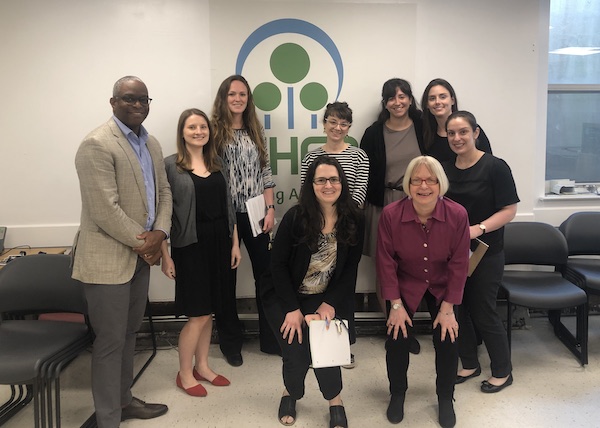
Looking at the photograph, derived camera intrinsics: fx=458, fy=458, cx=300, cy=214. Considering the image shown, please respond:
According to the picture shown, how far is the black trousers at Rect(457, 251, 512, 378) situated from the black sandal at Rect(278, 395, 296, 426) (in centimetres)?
97

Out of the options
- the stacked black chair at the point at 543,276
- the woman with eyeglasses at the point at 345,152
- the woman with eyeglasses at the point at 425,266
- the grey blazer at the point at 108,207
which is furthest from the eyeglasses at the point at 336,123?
the stacked black chair at the point at 543,276

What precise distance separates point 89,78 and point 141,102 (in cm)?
126

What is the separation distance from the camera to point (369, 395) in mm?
2477

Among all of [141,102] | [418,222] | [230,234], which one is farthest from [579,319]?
[141,102]

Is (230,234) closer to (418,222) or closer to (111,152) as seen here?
(111,152)

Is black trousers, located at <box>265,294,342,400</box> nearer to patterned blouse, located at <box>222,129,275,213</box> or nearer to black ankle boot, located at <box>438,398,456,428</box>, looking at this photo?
black ankle boot, located at <box>438,398,456,428</box>

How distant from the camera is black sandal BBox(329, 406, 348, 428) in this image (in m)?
2.16

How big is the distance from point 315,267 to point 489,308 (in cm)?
99

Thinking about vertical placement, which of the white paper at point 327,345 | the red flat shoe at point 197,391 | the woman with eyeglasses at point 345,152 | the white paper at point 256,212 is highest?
the woman with eyeglasses at point 345,152

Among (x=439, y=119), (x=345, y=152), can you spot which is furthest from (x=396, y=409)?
(x=439, y=119)

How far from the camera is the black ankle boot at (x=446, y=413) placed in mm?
2178

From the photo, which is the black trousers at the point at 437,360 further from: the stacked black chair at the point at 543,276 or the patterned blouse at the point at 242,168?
the patterned blouse at the point at 242,168

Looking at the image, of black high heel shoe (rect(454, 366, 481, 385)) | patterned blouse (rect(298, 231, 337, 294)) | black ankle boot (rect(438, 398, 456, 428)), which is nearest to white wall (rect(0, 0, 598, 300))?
black high heel shoe (rect(454, 366, 481, 385))

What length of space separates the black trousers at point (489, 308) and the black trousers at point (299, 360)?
29.8 inches
